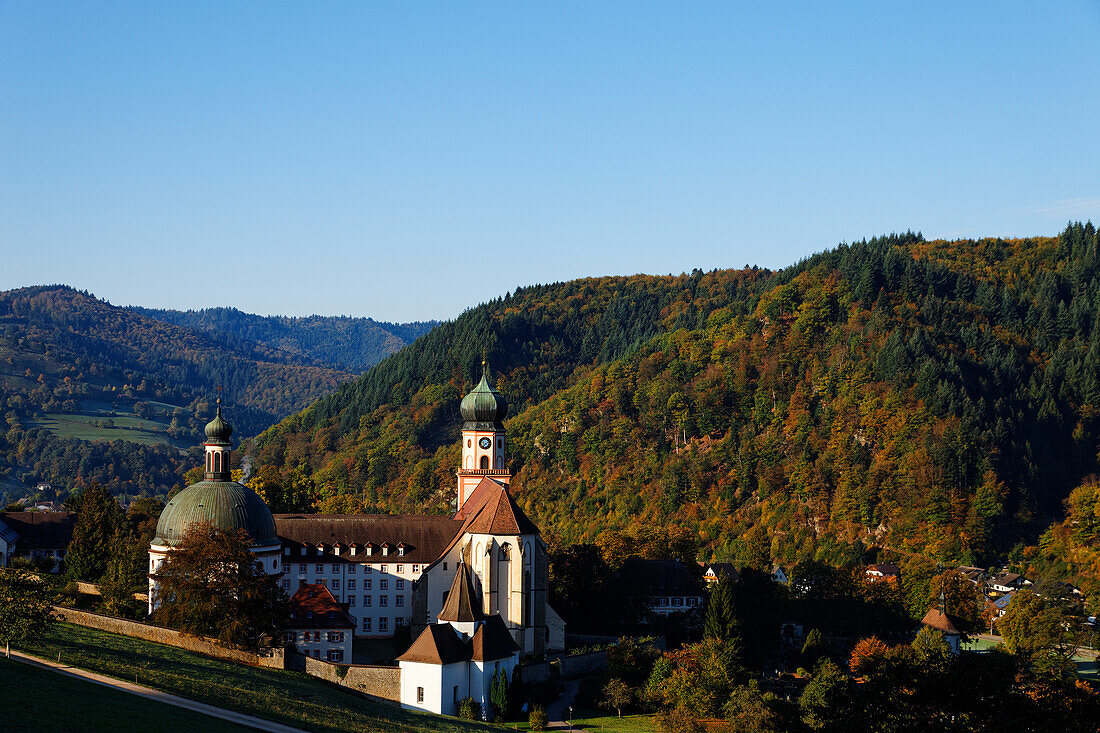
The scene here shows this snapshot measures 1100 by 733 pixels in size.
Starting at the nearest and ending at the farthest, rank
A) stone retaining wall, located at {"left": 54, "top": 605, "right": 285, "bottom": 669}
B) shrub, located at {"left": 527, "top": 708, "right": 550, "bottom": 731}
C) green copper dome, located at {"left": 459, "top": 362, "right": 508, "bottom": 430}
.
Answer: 1. shrub, located at {"left": 527, "top": 708, "right": 550, "bottom": 731}
2. stone retaining wall, located at {"left": 54, "top": 605, "right": 285, "bottom": 669}
3. green copper dome, located at {"left": 459, "top": 362, "right": 508, "bottom": 430}

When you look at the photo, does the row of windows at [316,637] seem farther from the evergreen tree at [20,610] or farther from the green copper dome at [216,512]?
the evergreen tree at [20,610]

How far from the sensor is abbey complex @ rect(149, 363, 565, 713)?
7462 centimetres

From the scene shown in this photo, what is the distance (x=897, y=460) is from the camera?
510 ft

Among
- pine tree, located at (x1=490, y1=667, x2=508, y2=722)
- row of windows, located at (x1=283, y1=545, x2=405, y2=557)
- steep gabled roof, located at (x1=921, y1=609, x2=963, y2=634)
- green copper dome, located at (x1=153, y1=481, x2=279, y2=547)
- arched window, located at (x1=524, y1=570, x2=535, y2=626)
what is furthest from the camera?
steep gabled roof, located at (x1=921, y1=609, x2=963, y2=634)

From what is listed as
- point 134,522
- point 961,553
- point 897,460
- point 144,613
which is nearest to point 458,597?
point 144,613

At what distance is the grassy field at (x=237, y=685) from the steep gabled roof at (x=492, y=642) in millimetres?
6465

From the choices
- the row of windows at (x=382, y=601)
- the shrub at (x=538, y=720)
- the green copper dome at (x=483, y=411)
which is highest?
the green copper dome at (x=483, y=411)

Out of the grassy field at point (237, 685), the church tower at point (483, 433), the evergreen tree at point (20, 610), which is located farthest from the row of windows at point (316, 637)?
the church tower at point (483, 433)

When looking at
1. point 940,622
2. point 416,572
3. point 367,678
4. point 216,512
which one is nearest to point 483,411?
point 416,572

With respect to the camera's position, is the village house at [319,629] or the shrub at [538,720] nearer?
the shrub at [538,720]

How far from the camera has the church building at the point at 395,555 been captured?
8331cm

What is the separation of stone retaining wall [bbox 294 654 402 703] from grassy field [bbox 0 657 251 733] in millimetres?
17933

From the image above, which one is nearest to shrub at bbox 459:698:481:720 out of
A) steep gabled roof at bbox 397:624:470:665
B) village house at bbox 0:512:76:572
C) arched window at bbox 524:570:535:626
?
steep gabled roof at bbox 397:624:470:665

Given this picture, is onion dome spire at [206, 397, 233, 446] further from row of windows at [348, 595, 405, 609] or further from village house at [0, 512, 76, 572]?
village house at [0, 512, 76, 572]
